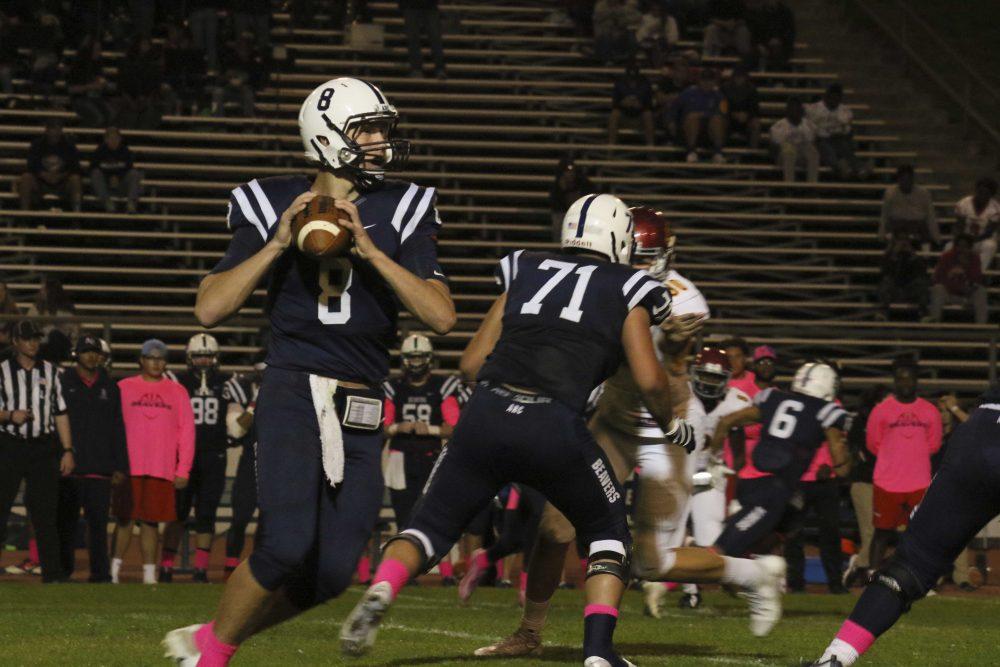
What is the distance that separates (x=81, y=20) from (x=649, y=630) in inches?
535

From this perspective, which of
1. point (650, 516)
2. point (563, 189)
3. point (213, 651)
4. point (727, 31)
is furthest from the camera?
point (727, 31)

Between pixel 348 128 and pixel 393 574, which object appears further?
pixel 393 574

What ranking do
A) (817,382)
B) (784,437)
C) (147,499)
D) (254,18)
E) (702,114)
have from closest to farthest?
(784,437)
(817,382)
(147,499)
(254,18)
(702,114)

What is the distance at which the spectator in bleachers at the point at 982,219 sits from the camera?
18.1m

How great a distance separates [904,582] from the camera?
17.0 ft

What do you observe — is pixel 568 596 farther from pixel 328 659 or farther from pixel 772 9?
pixel 772 9

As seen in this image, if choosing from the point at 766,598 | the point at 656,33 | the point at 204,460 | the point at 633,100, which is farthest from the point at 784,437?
the point at 656,33

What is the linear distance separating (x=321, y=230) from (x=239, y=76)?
14.9 meters

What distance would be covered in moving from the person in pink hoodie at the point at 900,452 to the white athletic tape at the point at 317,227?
8562 mm

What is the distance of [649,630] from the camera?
820cm

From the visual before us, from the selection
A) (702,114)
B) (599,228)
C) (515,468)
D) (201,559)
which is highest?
(702,114)

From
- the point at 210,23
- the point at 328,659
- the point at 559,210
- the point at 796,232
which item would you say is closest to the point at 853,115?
the point at 796,232

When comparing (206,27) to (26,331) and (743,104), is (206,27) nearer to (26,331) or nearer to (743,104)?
(743,104)

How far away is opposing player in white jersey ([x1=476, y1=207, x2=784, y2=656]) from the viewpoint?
21.6ft
